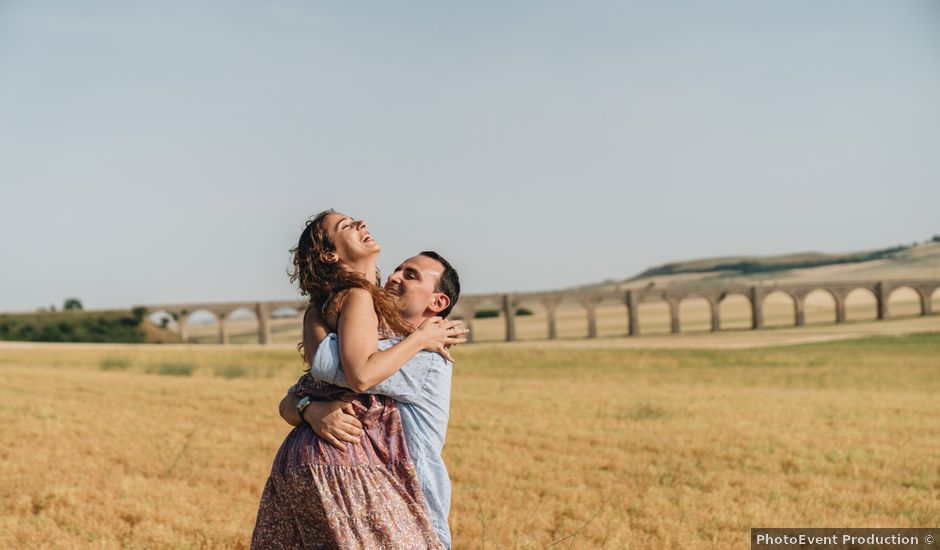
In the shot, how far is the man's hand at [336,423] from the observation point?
3859 mm

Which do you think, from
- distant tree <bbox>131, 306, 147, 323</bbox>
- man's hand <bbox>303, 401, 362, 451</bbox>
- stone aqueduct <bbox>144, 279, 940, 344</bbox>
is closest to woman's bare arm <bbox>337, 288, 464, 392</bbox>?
man's hand <bbox>303, 401, 362, 451</bbox>

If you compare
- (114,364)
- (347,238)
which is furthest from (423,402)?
(114,364)

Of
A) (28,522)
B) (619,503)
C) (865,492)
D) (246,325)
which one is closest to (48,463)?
(28,522)

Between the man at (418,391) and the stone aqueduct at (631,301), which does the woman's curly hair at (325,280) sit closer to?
the man at (418,391)

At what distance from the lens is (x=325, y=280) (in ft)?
13.1

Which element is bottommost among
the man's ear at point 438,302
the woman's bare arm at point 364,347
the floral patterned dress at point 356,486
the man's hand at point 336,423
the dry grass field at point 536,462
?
the dry grass field at point 536,462

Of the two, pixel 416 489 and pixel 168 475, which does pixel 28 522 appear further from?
pixel 416 489

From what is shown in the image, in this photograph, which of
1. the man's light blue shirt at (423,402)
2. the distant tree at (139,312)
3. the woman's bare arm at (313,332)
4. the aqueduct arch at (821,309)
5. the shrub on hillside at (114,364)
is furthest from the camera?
the aqueduct arch at (821,309)

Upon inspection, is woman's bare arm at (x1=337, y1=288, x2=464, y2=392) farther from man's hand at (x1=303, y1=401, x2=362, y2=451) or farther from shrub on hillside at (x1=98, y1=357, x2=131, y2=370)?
shrub on hillside at (x1=98, y1=357, x2=131, y2=370)

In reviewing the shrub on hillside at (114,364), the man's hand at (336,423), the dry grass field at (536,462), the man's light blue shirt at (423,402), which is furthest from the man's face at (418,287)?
the shrub on hillside at (114,364)

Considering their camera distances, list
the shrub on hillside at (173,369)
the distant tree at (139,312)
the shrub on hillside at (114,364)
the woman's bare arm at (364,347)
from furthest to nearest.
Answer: the distant tree at (139,312), the shrub on hillside at (114,364), the shrub on hillside at (173,369), the woman's bare arm at (364,347)

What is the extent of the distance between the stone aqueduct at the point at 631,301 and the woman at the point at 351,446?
98064 mm

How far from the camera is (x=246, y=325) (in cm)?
15112

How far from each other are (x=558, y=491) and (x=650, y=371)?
1005 inches
